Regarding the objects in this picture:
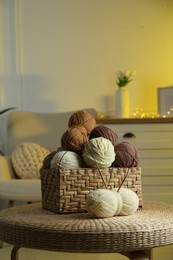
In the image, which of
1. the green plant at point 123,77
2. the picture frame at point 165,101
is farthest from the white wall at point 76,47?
the picture frame at point 165,101

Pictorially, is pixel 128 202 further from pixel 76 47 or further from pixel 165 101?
pixel 76 47

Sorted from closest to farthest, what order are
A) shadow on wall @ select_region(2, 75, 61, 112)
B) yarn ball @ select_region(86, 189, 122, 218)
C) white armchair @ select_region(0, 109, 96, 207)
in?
yarn ball @ select_region(86, 189, 122, 218)
white armchair @ select_region(0, 109, 96, 207)
shadow on wall @ select_region(2, 75, 61, 112)

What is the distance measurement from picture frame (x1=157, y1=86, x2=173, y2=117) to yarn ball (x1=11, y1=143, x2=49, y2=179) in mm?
877

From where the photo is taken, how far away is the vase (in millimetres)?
3443

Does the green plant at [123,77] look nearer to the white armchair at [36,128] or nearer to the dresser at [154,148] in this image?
the white armchair at [36,128]

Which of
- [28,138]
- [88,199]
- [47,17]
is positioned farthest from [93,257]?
[47,17]

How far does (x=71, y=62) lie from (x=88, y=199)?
97.6 inches

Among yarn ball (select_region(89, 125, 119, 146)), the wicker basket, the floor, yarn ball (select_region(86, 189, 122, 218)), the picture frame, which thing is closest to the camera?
yarn ball (select_region(86, 189, 122, 218))

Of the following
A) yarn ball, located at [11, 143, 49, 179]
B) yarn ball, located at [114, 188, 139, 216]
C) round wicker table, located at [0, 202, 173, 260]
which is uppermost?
yarn ball, located at [114, 188, 139, 216]

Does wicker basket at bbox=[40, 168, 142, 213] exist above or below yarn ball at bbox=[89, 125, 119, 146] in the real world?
below

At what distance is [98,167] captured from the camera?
142 cm

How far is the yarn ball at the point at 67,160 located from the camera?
4.68 ft

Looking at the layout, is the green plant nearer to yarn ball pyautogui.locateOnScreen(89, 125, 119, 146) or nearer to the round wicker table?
yarn ball pyautogui.locateOnScreen(89, 125, 119, 146)

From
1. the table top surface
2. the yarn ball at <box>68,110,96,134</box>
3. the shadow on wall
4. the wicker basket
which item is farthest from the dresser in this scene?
the table top surface
